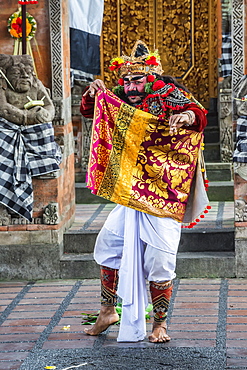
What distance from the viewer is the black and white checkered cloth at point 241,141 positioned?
6660 millimetres

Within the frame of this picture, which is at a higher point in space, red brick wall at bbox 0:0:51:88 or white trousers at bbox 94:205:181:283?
red brick wall at bbox 0:0:51:88

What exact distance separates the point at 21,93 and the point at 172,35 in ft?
14.9

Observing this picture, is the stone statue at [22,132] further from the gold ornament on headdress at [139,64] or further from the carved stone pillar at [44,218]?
the gold ornament on headdress at [139,64]

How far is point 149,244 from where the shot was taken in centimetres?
520

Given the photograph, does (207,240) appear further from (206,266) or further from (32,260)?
(32,260)

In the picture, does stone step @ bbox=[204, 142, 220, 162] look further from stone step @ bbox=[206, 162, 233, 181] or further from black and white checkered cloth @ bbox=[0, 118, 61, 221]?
black and white checkered cloth @ bbox=[0, 118, 61, 221]

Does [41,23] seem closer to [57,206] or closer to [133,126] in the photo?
[57,206]

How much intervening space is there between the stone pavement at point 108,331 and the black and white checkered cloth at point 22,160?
2.41 feet

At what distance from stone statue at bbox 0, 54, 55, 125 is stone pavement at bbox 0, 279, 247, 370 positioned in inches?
56.2

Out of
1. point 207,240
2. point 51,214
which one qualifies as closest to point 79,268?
point 51,214

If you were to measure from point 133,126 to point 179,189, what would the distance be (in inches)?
20.6

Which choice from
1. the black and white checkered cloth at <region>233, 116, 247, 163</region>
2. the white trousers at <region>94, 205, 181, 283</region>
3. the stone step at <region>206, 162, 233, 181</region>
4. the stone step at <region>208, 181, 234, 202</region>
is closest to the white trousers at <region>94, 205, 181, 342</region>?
the white trousers at <region>94, 205, 181, 283</region>

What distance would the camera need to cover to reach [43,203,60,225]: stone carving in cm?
697

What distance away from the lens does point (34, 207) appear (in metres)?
7.02
